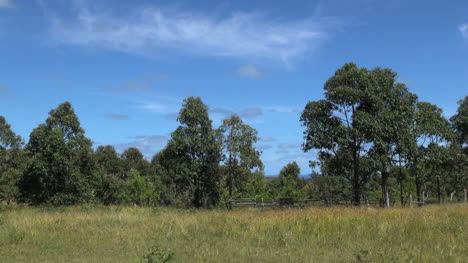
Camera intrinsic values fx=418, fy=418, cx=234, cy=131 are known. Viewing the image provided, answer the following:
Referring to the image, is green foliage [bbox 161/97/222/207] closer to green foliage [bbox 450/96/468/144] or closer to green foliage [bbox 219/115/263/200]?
green foliage [bbox 219/115/263/200]

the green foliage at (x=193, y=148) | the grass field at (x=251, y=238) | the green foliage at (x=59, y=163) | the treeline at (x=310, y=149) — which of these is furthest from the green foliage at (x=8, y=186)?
the grass field at (x=251, y=238)

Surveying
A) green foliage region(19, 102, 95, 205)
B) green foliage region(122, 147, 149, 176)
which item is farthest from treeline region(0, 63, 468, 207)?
green foliage region(122, 147, 149, 176)

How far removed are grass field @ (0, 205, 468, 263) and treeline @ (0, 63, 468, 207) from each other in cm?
932

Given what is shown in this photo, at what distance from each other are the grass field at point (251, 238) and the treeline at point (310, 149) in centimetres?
932

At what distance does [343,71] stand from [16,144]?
40954 millimetres

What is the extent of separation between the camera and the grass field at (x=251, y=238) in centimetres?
841

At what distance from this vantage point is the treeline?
73.6ft

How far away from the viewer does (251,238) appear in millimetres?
10727

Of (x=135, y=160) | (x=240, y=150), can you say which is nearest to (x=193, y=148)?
(x=240, y=150)

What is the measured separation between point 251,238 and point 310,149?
44.3 feet

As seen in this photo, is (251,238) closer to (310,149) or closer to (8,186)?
(310,149)

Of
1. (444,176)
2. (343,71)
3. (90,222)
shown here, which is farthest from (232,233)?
(444,176)

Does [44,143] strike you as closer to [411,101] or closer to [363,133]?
[363,133]

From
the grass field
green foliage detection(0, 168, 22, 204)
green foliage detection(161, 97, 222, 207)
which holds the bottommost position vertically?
the grass field
